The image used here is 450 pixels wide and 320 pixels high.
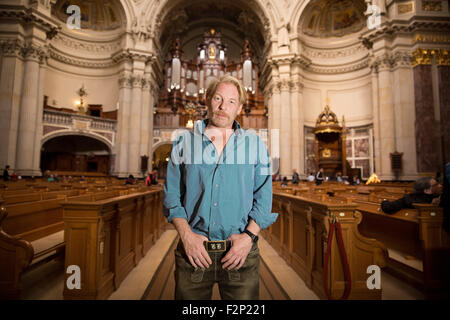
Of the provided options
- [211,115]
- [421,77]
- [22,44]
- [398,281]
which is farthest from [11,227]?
[421,77]

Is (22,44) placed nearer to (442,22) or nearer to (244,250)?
(244,250)

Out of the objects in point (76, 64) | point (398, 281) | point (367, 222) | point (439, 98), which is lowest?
point (398, 281)

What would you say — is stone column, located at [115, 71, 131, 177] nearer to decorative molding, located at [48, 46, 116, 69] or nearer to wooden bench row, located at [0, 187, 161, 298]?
decorative molding, located at [48, 46, 116, 69]

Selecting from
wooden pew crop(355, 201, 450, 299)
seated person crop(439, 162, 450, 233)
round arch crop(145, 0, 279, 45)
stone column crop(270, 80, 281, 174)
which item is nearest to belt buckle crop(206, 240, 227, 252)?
seated person crop(439, 162, 450, 233)

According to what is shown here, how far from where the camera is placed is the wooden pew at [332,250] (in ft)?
8.40

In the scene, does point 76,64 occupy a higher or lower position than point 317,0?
lower

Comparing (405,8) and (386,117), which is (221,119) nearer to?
(386,117)

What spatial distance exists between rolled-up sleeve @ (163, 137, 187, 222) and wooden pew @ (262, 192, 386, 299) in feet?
6.06

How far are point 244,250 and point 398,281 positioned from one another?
9.64ft

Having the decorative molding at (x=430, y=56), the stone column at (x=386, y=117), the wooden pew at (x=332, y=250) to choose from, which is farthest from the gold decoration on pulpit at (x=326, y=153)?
the wooden pew at (x=332, y=250)

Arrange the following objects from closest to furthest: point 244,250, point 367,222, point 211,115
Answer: point 244,250
point 211,115
point 367,222

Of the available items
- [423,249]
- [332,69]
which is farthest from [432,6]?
[423,249]

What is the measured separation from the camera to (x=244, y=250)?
1146 millimetres

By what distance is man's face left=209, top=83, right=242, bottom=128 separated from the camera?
1.29m
